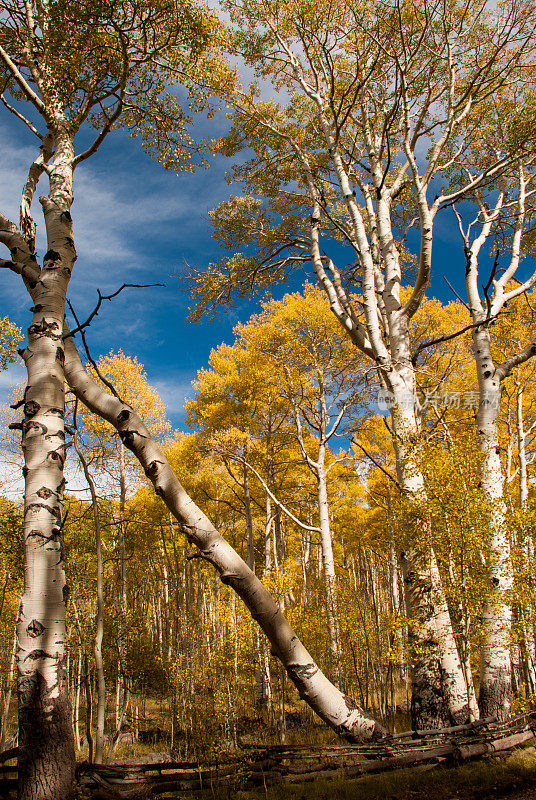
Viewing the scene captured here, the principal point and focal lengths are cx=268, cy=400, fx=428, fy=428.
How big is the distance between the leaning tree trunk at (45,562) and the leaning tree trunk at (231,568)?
27cm

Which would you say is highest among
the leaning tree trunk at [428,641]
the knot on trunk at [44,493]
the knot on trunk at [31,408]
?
the knot on trunk at [31,408]

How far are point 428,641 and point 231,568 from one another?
3685 millimetres

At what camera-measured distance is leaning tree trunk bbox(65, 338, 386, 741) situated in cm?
243

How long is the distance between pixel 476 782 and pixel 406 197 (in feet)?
32.8

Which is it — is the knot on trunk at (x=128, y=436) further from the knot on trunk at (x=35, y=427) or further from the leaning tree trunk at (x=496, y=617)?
the leaning tree trunk at (x=496, y=617)

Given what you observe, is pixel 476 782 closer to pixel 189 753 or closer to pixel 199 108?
pixel 189 753

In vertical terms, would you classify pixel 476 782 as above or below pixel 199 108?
below

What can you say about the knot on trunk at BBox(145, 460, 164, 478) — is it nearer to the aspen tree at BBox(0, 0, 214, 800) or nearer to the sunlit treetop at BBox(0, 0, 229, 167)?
the aspen tree at BBox(0, 0, 214, 800)

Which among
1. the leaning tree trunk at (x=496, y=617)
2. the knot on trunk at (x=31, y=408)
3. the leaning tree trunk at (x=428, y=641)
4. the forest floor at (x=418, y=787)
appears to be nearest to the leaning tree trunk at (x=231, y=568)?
the knot on trunk at (x=31, y=408)

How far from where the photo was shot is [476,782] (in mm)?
4289

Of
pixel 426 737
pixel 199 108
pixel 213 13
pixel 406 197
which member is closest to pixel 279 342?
pixel 406 197

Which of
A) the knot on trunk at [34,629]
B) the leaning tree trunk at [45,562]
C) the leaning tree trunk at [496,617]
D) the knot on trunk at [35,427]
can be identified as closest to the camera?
the leaning tree trunk at [45,562]

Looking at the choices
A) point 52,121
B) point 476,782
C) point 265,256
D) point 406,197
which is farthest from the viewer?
point 406,197

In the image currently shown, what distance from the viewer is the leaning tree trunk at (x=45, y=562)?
210 centimetres
